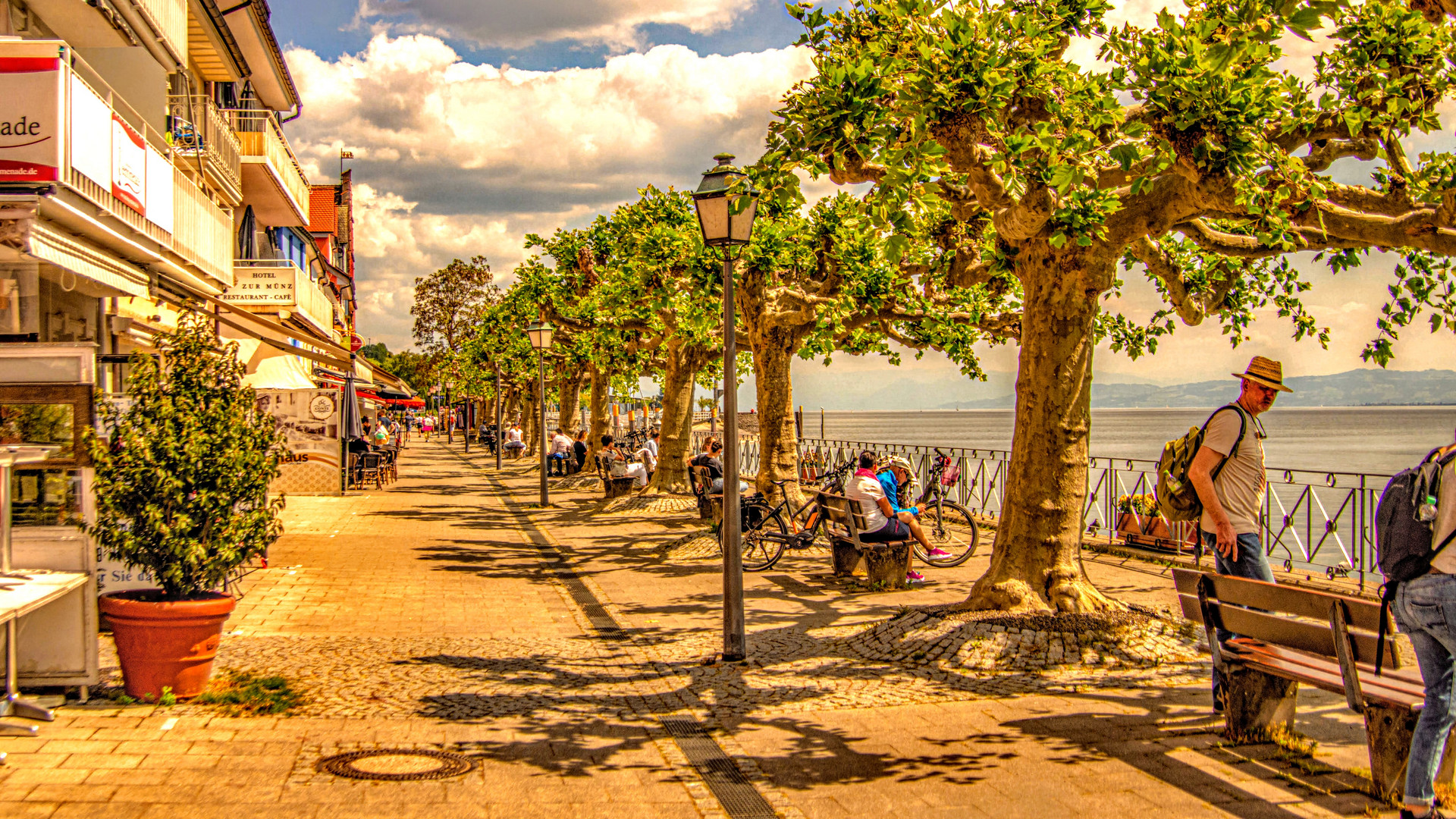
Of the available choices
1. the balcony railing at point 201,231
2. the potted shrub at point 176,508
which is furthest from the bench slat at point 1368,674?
the balcony railing at point 201,231

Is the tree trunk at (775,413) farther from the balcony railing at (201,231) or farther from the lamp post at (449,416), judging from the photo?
the lamp post at (449,416)

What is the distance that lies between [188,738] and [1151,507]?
12172 mm

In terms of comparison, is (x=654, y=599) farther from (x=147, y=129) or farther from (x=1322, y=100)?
(x=147, y=129)

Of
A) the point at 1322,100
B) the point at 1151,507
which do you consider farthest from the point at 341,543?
the point at 1322,100

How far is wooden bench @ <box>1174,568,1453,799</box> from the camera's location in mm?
4668

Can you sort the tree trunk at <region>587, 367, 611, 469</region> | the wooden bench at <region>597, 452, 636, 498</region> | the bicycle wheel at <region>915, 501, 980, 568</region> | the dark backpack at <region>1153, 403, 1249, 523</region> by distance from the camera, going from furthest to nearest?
1. the tree trunk at <region>587, 367, 611, 469</region>
2. the wooden bench at <region>597, 452, 636, 498</region>
3. the bicycle wheel at <region>915, 501, 980, 568</region>
4. the dark backpack at <region>1153, 403, 1249, 523</region>

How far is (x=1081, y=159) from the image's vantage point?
6.85 metres

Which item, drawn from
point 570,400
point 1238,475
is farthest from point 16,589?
point 570,400

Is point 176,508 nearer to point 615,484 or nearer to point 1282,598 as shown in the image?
point 1282,598

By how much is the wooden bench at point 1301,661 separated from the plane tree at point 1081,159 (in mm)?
2372

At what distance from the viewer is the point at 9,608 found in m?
5.38

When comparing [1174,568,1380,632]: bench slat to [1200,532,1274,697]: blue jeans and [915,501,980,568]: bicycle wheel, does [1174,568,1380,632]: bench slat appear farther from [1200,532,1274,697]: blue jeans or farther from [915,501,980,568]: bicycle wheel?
[915,501,980,568]: bicycle wheel

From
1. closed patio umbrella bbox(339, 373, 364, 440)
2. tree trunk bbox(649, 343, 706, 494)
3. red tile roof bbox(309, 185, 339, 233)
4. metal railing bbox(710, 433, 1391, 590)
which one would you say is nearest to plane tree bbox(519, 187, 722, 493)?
tree trunk bbox(649, 343, 706, 494)

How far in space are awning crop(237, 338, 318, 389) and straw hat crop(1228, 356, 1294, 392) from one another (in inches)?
620
